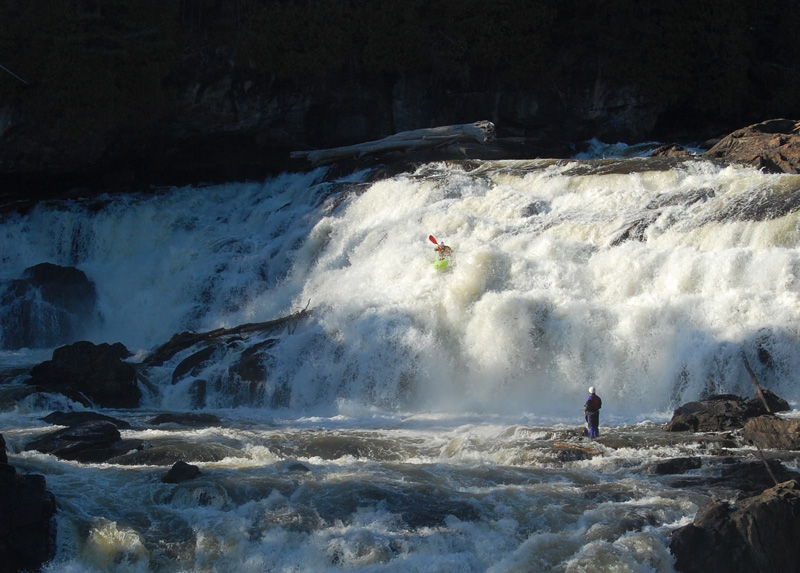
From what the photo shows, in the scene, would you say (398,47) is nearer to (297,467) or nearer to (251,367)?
(251,367)

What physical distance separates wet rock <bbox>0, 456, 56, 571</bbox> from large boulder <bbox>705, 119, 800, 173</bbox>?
1549 cm

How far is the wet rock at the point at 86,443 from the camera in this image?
526 inches

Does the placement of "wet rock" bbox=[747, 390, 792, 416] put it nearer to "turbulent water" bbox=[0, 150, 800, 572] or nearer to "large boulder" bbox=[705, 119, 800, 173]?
"turbulent water" bbox=[0, 150, 800, 572]

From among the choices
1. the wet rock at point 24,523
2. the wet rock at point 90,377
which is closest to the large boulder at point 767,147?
the wet rock at point 90,377

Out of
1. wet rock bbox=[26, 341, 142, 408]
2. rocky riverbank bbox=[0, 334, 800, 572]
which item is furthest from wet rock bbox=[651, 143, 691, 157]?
wet rock bbox=[26, 341, 142, 408]

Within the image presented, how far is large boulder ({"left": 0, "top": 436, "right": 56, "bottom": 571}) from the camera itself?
1020 cm

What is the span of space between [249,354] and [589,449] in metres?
8.32

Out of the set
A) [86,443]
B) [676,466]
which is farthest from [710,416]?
[86,443]

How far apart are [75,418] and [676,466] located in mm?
9368

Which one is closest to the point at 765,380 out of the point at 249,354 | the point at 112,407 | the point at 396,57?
the point at 249,354

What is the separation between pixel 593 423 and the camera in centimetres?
1355

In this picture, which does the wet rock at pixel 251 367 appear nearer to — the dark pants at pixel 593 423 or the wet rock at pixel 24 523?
the dark pants at pixel 593 423

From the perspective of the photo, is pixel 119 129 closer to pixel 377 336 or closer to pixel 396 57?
pixel 396 57

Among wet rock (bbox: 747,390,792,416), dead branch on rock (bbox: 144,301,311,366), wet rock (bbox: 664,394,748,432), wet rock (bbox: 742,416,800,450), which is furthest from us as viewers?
dead branch on rock (bbox: 144,301,311,366)
